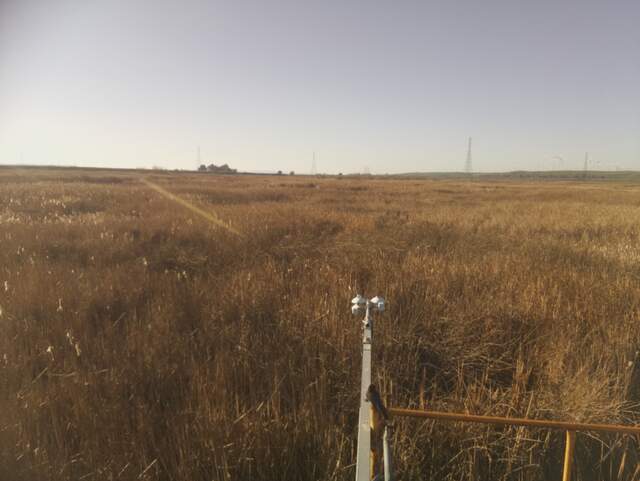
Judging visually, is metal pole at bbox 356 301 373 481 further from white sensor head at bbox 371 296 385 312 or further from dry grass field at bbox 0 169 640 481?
dry grass field at bbox 0 169 640 481

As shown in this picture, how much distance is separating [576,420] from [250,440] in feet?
6.34

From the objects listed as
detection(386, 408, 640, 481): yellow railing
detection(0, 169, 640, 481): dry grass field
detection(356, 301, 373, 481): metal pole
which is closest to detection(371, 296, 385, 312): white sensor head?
detection(356, 301, 373, 481): metal pole

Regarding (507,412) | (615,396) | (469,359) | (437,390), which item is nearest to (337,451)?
(437,390)

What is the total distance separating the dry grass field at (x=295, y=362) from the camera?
1.63 meters

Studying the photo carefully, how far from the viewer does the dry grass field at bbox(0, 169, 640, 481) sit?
163cm

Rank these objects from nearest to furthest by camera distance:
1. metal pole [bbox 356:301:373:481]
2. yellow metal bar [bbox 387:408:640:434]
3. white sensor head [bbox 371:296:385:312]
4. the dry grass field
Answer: metal pole [bbox 356:301:373:481] < yellow metal bar [bbox 387:408:640:434] < white sensor head [bbox 371:296:385:312] < the dry grass field

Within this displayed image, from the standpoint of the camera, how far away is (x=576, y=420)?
1.83 metres

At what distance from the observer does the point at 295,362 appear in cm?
238

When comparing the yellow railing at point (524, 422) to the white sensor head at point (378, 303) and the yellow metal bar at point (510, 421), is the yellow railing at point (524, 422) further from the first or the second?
the white sensor head at point (378, 303)

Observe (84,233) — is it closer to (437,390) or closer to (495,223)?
(437,390)

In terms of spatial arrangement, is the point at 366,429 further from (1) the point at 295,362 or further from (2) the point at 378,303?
(1) the point at 295,362

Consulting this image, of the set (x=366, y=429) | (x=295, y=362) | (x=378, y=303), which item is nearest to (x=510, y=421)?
(x=366, y=429)

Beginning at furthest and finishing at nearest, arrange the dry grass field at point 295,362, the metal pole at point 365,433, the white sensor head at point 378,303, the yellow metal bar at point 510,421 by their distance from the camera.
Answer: the dry grass field at point 295,362 < the white sensor head at point 378,303 < the yellow metal bar at point 510,421 < the metal pole at point 365,433

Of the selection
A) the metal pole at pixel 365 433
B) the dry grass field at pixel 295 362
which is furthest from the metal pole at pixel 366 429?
the dry grass field at pixel 295 362
